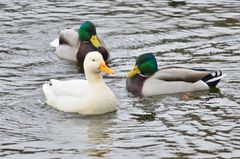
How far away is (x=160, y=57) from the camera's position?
17594 millimetres

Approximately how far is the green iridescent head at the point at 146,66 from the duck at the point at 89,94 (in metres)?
1.45

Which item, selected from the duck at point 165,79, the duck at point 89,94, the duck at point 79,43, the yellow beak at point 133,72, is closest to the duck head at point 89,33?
the duck at point 79,43

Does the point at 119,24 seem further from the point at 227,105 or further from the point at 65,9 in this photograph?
the point at 227,105

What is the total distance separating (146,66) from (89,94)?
1815mm

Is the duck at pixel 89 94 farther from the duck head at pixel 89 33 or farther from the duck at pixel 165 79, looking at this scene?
the duck head at pixel 89 33

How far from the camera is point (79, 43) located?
18.9 metres

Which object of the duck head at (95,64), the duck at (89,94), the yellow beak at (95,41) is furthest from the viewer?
the yellow beak at (95,41)

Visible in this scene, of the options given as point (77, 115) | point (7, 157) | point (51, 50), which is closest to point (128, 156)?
point (7, 157)

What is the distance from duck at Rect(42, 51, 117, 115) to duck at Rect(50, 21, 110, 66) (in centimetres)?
378

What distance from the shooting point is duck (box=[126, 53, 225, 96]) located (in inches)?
606

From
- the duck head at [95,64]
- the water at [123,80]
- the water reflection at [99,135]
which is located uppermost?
the duck head at [95,64]

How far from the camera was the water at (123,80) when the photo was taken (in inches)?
484

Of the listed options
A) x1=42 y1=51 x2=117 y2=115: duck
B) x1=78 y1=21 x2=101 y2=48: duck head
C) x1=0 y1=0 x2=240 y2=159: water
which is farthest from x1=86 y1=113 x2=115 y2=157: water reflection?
x1=78 y1=21 x2=101 y2=48: duck head

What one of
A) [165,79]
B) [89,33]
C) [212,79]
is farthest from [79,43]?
[212,79]
